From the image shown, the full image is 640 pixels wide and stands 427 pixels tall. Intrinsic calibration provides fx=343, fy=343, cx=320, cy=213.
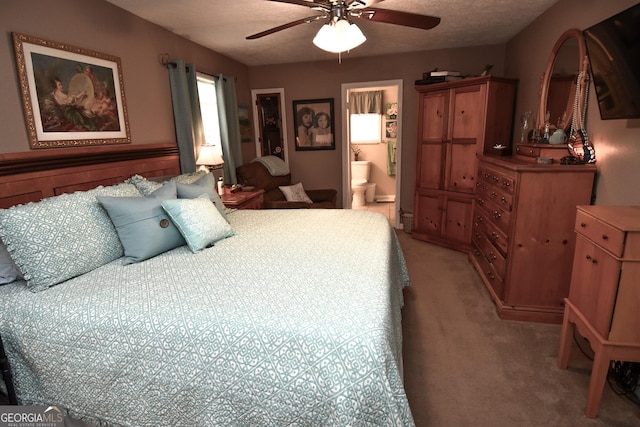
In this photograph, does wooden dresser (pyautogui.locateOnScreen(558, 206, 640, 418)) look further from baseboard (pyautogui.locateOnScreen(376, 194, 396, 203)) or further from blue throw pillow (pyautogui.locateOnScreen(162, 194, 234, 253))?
baseboard (pyautogui.locateOnScreen(376, 194, 396, 203))

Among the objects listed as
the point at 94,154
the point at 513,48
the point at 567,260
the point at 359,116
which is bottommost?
the point at 567,260

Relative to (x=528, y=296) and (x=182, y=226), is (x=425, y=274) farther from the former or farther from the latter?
(x=182, y=226)

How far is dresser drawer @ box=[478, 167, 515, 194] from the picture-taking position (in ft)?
8.38

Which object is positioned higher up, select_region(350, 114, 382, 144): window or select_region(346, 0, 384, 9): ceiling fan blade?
select_region(346, 0, 384, 9): ceiling fan blade

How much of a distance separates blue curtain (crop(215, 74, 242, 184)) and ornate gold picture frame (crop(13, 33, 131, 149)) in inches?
56.8

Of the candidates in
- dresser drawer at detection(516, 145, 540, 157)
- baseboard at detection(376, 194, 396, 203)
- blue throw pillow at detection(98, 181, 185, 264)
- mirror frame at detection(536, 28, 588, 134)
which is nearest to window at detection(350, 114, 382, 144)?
baseboard at detection(376, 194, 396, 203)

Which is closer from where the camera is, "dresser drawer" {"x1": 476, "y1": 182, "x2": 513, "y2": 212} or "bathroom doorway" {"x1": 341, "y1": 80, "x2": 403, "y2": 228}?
"dresser drawer" {"x1": 476, "y1": 182, "x2": 513, "y2": 212}

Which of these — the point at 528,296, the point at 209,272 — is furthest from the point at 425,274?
the point at 209,272

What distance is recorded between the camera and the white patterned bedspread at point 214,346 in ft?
4.06

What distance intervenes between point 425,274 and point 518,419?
5.81ft

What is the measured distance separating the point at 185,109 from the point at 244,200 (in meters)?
1.04

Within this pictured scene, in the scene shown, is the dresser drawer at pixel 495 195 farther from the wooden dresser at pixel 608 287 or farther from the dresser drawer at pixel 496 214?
the wooden dresser at pixel 608 287

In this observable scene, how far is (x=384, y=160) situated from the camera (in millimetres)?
6969

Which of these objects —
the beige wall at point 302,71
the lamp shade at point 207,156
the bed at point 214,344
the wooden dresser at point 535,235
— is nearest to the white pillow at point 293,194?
the beige wall at point 302,71
